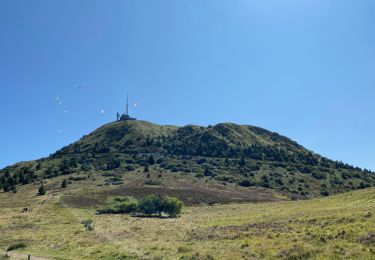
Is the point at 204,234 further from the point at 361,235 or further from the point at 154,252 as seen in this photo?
the point at 361,235

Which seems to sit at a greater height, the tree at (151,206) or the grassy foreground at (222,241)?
the tree at (151,206)

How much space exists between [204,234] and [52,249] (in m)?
15.9

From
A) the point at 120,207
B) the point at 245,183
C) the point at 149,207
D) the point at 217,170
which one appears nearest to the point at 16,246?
the point at 149,207

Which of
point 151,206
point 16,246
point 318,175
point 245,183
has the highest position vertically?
point 318,175

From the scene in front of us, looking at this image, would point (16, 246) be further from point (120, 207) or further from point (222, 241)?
point (120, 207)

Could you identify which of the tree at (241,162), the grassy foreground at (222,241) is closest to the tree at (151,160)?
the tree at (241,162)

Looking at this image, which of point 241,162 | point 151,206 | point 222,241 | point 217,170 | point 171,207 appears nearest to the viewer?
point 222,241

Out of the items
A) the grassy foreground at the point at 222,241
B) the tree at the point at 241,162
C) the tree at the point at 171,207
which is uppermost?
A: the tree at the point at 241,162

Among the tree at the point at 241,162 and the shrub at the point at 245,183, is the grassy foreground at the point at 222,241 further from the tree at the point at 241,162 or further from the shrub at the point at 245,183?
the tree at the point at 241,162

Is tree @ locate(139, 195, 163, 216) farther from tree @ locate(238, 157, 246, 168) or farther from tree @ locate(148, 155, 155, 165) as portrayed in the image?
tree @ locate(238, 157, 246, 168)

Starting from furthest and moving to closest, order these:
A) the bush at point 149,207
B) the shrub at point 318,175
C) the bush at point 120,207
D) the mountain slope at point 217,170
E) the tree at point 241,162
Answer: the tree at point 241,162 < the shrub at point 318,175 < the mountain slope at point 217,170 < the bush at point 120,207 < the bush at point 149,207

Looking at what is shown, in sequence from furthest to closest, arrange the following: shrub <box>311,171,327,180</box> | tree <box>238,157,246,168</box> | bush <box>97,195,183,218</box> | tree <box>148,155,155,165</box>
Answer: tree <box>238,157,246,168</box> < tree <box>148,155,155,165</box> < shrub <box>311,171,327,180</box> < bush <box>97,195,183,218</box>

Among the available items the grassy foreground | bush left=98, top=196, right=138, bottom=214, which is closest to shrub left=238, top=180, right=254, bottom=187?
bush left=98, top=196, right=138, bottom=214

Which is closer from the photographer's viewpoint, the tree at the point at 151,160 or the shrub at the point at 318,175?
the shrub at the point at 318,175
